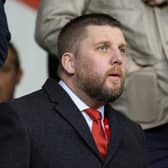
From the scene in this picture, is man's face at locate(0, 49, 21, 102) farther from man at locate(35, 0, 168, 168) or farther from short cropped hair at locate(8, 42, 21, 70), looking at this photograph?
man at locate(35, 0, 168, 168)

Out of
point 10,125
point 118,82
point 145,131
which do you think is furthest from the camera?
point 145,131

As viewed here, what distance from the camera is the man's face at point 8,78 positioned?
4531 millimetres

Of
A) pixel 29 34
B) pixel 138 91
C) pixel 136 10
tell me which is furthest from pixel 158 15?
pixel 29 34

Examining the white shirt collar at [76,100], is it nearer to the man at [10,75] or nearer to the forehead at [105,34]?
the forehead at [105,34]

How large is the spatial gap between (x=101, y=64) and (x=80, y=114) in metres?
0.21

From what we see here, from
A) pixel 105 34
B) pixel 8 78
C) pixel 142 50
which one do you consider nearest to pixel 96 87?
pixel 105 34

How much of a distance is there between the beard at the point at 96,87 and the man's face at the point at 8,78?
3.76 feet

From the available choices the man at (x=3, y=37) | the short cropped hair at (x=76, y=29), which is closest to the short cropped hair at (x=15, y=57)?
Result: the short cropped hair at (x=76, y=29)

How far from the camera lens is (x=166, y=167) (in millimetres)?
3568

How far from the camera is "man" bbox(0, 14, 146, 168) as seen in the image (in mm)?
3170

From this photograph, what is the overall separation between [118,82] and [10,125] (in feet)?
1.59

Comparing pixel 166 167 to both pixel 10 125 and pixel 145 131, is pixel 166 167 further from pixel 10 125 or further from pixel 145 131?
pixel 10 125

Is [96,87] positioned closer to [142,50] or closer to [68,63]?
[68,63]

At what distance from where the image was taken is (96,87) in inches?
133
